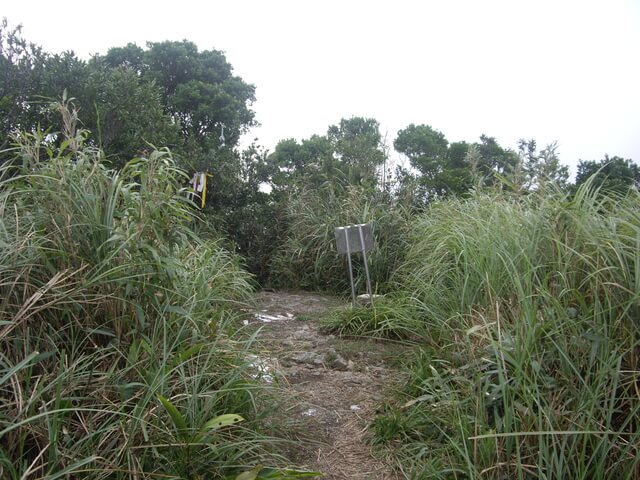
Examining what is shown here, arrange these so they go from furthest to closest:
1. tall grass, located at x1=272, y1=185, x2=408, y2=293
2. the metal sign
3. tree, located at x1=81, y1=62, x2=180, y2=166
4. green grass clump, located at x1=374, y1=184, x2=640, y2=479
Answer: tall grass, located at x1=272, y1=185, x2=408, y2=293, tree, located at x1=81, y1=62, x2=180, y2=166, the metal sign, green grass clump, located at x1=374, y1=184, x2=640, y2=479

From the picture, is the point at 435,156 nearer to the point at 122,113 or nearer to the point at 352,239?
the point at 122,113

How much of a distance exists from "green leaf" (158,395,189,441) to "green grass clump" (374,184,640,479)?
98 centimetres

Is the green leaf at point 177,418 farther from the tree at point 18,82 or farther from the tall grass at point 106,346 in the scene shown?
the tree at point 18,82

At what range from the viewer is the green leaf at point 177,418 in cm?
175

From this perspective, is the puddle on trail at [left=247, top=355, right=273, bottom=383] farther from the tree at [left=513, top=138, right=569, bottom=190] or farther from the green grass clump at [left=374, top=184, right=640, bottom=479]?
the tree at [left=513, top=138, right=569, bottom=190]

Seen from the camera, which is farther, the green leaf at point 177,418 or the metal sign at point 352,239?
the metal sign at point 352,239

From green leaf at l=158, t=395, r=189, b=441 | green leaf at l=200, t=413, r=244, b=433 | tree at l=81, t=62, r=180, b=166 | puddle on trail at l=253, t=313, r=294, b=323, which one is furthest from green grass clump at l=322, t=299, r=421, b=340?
tree at l=81, t=62, r=180, b=166

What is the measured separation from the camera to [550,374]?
2.09 m

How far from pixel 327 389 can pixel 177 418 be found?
1.54 metres

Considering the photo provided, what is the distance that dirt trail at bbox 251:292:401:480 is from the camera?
7.66ft

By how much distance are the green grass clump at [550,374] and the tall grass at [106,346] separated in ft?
2.71

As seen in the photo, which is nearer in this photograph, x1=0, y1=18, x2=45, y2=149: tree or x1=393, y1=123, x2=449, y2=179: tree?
x1=0, y1=18, x2=45, y2=149: tree

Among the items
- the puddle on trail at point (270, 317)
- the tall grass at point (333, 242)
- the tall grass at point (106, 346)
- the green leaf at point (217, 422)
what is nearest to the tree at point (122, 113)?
the tall grass at point (333, 242)

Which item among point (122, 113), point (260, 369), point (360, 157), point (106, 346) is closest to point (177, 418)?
point (106, 346)
